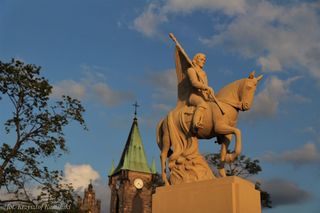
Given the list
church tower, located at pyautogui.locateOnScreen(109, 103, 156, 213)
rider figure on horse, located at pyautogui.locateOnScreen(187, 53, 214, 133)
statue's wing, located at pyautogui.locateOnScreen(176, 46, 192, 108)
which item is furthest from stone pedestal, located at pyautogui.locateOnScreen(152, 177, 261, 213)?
church tower, located at pyautogui.locateOnScreen(109, 103, 156, 213)

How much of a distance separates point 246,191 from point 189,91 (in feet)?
9.73

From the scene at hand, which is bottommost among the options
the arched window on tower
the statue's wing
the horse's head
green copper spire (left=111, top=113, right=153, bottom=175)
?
the horse's head

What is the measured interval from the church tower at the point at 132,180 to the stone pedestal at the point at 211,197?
202ft

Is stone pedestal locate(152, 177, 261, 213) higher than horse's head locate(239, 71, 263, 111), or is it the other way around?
horse's head locate(239, 71, 263, 111)

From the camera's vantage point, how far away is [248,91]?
380 inches

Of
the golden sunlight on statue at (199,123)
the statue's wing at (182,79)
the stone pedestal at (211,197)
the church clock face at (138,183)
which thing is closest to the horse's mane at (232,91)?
the golden sunlight on statue at (199,123)

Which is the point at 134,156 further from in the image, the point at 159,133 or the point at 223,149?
the point at 223,149

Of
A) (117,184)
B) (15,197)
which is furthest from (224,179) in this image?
(117,184)

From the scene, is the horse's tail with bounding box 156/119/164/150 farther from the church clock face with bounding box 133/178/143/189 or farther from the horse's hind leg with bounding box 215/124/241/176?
the church clock face with bounding box 133/178/143/189

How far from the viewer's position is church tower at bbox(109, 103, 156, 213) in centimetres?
7156

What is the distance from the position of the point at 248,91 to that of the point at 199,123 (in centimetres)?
126

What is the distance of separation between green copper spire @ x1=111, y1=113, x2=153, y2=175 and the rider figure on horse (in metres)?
62.6

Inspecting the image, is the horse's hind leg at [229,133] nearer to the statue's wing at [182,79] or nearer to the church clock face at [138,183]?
the statue's wing at [182,79]

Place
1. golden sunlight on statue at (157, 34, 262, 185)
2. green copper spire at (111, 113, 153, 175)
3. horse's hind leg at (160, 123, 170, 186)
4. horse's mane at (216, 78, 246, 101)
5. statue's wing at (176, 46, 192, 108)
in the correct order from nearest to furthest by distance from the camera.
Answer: golden sunlight on statue at (157, 34, 262, 185) < horse's mane at (216, 78, 246, 101) < horse's hind leg at (160, 123, 170, 186) < statue's wing at (176, 46, 192, 108) < green copper spire at (111, 113, 153, 175)
